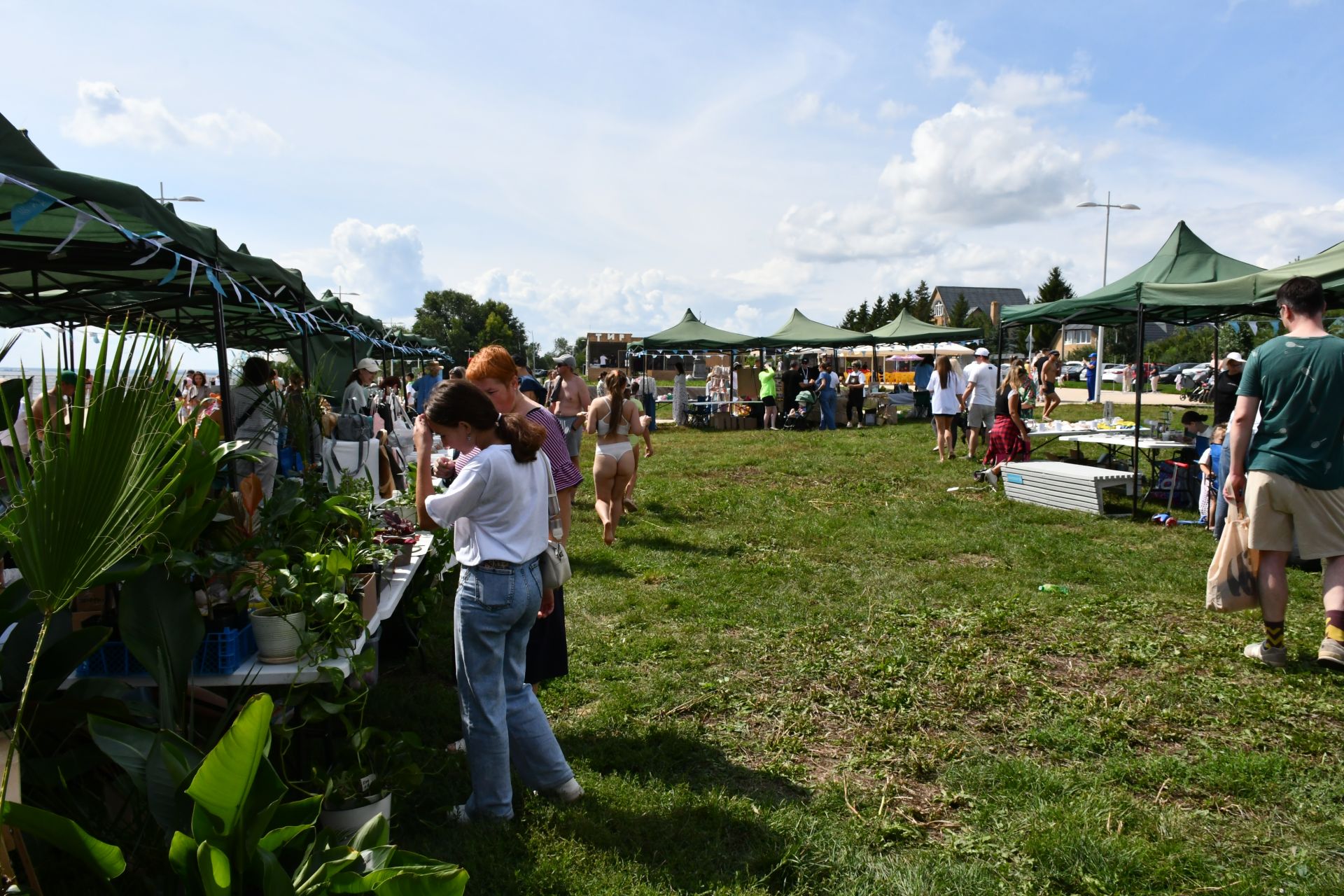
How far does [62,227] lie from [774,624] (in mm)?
4665

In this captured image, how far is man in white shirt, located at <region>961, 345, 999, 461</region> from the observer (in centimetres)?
1216

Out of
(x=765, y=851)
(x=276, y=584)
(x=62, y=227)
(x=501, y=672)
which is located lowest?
(x=765, y=851)

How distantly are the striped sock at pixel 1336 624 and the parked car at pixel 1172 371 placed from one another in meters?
43.5

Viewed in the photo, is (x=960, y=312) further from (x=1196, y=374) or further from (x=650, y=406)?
(x=650, y=406)

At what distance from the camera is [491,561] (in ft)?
9.68

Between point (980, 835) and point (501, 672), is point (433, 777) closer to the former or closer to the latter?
point (501, 672)

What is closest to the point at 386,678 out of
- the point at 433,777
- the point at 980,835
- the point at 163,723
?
the point at 433,777

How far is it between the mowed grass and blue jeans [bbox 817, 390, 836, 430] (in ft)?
39.3

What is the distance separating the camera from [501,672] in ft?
10.1

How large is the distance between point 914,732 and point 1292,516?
87.5 inches

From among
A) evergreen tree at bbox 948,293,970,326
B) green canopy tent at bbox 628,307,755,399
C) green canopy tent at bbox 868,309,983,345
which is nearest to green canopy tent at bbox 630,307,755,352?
green canopy tent at bbox 628,307,755,399

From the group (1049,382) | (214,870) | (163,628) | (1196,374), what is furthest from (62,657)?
(1196,374)

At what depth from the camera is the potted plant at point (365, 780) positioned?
2.74 metres

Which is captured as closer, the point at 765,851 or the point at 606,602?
the point at 765,851
